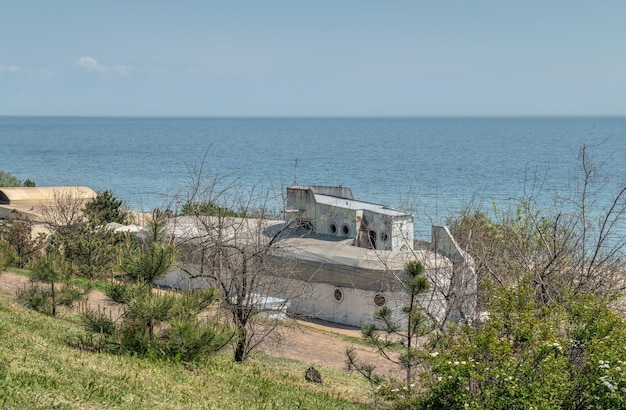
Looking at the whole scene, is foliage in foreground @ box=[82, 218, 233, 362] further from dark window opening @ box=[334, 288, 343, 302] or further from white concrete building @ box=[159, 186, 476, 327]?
dark window opening @ box=[334, 288, 343, 302]

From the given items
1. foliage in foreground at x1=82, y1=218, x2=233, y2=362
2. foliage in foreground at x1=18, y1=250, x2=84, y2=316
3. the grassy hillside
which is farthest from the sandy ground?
foliage in foreground at x1=82, y1=218, x2=233, y2=362

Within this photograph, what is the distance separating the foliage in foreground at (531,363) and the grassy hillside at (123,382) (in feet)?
7.10

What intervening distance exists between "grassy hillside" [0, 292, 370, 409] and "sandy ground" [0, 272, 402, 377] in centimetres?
522

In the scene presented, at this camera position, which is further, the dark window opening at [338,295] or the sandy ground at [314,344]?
the dark window opening at [338,295]

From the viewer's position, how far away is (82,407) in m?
9.16

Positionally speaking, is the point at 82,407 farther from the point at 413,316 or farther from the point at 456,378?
the point at 413,316

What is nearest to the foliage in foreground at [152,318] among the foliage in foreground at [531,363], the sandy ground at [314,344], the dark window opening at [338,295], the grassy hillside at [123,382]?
the grassy hillside at [123,382]

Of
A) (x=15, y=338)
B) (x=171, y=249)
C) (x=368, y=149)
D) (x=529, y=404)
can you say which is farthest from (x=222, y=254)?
(x=368, y=149)

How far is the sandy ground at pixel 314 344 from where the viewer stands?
21219mm

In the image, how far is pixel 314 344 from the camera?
23828 mm

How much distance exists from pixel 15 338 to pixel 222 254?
5919mm

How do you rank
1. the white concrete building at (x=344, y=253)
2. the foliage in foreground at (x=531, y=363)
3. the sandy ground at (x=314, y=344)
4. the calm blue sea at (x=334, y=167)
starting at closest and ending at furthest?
the foliage in foreground at (x=531, y=363) < the sandy ground at (x=314, y=344) < the white concrete building at (x=344, y=253) < the calm blue sea at (x=334, y=167)

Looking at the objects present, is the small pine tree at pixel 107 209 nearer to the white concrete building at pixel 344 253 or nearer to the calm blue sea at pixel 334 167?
the white concrete building at pixel 344 253

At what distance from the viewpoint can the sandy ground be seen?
69.6 ft
